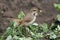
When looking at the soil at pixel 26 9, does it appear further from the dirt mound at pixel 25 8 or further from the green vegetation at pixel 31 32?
the green vegetation at pixel 31 32

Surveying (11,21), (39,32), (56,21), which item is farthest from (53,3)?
(11,21)

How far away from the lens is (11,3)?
7848 mm

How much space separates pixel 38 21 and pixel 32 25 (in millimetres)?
575

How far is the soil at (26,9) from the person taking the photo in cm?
754

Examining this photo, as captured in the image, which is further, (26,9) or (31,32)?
(26,9)

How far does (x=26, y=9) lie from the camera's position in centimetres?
785

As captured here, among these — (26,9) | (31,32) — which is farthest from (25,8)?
(31,32)

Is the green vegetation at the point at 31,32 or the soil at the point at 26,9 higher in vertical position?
the soil at the point at 26,9

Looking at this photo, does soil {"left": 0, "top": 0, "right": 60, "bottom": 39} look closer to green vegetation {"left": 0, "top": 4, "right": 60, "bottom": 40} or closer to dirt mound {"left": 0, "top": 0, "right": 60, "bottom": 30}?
dirt mound {"left": 0, "top": 0, "right": 60, "bottom": 30}

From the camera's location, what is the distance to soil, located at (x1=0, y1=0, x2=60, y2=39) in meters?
7.54

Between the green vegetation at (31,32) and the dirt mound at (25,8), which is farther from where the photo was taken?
the dirt mound at (25,8)

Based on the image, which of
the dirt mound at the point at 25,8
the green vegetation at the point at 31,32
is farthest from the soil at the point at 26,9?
the green vegetation at the point at 31,32

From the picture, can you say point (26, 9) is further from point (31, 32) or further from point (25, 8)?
point (31, 32)

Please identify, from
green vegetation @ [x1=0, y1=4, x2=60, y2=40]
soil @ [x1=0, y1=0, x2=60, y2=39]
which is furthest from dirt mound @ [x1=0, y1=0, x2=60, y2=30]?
green vegetation @ [x1=0, y1=4, x2=60, y2=40]
